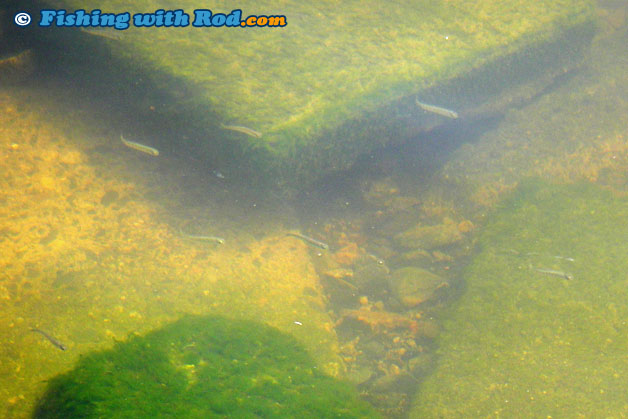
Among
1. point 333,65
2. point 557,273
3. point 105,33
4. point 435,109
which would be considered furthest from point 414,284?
point 105,33

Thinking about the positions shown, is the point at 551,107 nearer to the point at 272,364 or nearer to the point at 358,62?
the point at 358,62

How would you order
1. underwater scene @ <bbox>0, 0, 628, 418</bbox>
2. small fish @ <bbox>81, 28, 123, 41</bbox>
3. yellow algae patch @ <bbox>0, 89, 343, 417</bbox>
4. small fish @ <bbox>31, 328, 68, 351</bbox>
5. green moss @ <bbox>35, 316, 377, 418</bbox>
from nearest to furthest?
green moss @ <bbox>35, 316, 377, 418</bbox> < small fish @ <bbox>31, 328, 68, 351</bbox> < yellow algae patch @ <bbox>0, 89, 343, 417</bbox> < underwater scene @ <bbox>0, 0, 628, 418</bbox> < small fish @ <bbox>81, 28, 123, 41</bbox>

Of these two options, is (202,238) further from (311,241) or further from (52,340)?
(52,340)

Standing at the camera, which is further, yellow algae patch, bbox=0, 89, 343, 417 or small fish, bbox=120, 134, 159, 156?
small fish, bbox=120, 134, 159, 156

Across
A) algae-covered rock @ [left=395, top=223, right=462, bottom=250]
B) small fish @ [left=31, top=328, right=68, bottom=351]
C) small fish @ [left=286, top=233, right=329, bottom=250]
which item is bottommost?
algae-covered rock @ [left=395, top=223, right=462, bottom=250]

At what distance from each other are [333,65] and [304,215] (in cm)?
218

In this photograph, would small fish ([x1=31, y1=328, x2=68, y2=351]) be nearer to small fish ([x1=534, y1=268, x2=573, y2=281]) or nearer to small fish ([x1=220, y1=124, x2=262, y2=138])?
small fish ([x1=220, y1=124, x2=262, y2=138])

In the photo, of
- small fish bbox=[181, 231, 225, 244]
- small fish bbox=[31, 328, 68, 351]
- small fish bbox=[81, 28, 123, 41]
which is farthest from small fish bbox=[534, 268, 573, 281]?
small fish bbox=[81, 28, 123, 41]

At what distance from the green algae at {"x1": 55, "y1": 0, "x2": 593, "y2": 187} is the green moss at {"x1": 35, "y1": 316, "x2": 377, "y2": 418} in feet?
6.46

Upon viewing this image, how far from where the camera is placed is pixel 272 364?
340cm

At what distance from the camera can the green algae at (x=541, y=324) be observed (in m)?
3.36

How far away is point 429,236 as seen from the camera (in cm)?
568

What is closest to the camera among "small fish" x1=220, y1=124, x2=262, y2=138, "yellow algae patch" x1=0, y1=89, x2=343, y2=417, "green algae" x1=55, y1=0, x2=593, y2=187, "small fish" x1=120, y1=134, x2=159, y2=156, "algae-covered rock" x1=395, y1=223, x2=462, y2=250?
"yellow algae patch" x1=0, y1=89, x2=343, y2=417

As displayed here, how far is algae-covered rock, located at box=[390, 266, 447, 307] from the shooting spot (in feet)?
16.2
